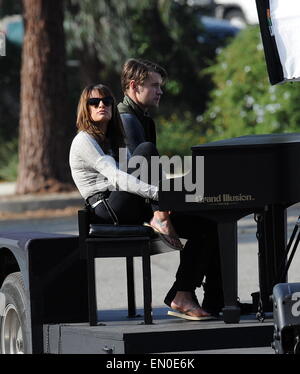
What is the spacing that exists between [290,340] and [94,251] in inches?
52.2

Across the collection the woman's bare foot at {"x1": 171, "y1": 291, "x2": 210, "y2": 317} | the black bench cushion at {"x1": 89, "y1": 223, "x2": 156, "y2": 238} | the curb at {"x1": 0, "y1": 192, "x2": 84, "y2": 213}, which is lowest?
the woman's bare foot at {"x1": 171, "y1": 291, "x2": 210, "y2": 317}

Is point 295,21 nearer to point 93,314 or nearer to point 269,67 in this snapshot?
point 269,67

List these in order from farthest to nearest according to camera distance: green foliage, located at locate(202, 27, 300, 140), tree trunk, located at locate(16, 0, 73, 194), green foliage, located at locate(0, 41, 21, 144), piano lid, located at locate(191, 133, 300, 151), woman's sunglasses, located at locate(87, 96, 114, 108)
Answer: green foliage, located at locate(0, 41, 21, 144) → tree trunk, located at locate(16, 0, 73, 194) → green foliage, located at locate(202, 27, 300, 140) → woman's sunglasses, located at locate(87, 96, 114, 108) → piano lid, located at locate(191, 133, 300, 151)

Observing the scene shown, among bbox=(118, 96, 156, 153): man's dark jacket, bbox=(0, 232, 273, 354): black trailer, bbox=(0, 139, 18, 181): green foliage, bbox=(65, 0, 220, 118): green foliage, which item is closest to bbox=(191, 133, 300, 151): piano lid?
bbox=(118, 96, 156, 153): man's dark jacket

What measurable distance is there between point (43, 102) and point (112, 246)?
47.4 ft

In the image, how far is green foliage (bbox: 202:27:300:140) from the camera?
65.5ft

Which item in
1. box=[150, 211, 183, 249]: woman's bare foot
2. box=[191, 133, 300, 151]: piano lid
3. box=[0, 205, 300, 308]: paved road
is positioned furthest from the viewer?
box=[0, 205, 300, 308]: paved road

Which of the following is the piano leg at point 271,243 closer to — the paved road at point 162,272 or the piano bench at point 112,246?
the piano bench at point 112,246

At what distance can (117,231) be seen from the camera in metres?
5.98

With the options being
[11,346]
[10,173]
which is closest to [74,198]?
[10,173]

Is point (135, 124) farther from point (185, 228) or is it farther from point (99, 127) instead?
point (185, 228)

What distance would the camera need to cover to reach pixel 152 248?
6117 mm

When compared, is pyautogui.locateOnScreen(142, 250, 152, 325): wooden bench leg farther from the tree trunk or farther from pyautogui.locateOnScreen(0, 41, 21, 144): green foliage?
pyautogui.locateOnScreen(0, 41, 21, 144): green foliage

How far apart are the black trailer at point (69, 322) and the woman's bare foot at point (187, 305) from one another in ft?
0.22
